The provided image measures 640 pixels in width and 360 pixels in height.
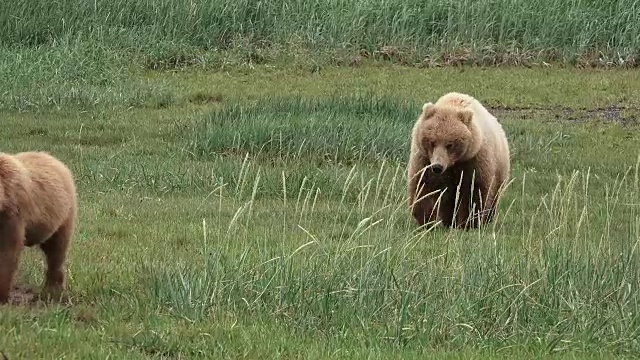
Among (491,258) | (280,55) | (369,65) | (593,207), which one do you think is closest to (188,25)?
(280,55)

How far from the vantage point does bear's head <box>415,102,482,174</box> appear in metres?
8.90

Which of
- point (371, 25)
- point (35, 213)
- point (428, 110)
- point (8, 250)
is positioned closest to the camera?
point (8, 250)

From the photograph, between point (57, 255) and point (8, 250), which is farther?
point (57, 255)

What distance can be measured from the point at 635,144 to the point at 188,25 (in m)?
9.32

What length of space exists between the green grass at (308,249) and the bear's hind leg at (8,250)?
0.72 feet

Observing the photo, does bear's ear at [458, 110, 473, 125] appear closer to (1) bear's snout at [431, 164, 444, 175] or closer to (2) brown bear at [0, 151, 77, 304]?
(1) bear's snout at [431, 164, 444, 175]

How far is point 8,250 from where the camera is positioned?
576 cm

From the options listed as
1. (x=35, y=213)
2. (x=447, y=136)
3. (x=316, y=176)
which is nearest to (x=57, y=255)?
(x=35, y=213)

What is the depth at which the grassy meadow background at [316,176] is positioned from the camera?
5676mm

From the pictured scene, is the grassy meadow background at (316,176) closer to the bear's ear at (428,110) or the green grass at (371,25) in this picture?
the green grass at (371,25)

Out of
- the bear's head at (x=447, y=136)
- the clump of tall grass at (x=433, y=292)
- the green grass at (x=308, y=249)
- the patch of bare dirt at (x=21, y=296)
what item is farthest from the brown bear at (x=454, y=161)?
the patch of bare dirt at (x=21, y=296)

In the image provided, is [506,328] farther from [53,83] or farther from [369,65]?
[369,65]

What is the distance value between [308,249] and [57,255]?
5.89 ft

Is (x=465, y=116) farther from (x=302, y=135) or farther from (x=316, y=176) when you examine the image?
(x=302, y=135)
